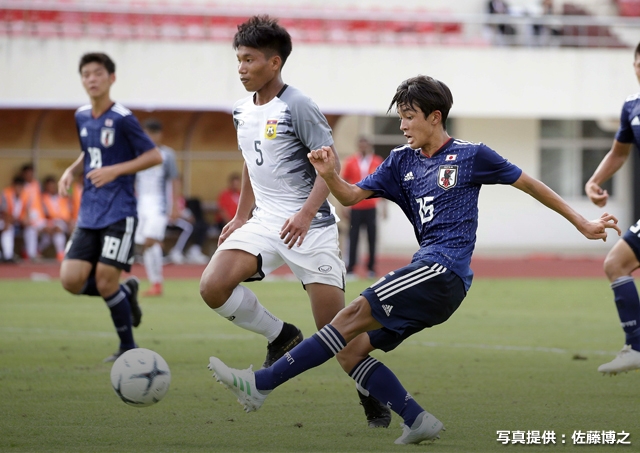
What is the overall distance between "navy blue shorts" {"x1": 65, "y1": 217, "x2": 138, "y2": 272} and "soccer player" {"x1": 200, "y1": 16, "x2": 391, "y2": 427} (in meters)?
1.80

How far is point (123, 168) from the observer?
25.8ft

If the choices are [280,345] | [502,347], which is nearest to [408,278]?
[280,345]

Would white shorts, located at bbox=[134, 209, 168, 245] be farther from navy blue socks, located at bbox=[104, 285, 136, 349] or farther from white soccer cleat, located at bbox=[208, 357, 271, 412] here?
white soccer cleat, located at bbox=[208, 357, 271, 412]

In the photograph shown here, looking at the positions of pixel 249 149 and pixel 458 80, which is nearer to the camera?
pixel 249 149

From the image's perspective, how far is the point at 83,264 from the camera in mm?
7719

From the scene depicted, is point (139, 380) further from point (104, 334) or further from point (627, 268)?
point (104, 334)

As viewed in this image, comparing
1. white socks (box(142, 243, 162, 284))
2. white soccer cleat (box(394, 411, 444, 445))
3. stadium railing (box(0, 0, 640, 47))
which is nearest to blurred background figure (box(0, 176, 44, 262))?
stadium railing (box(0, 0, 640, 47))

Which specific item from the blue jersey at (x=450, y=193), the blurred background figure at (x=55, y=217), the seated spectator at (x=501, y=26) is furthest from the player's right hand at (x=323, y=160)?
the seated spectator at (x=501, y=26)

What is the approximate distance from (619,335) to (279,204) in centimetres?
527

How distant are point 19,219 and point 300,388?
47.3ft

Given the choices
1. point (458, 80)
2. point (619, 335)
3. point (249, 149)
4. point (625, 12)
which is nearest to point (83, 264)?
point (249, 149)

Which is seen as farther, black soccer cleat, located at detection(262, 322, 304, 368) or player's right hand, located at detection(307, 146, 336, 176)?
black soccer cleat, located at detection(262, 322, 304, 368)

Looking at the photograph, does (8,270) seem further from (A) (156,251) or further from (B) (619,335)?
(B) (619,335)

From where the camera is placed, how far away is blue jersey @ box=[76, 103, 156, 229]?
7.90m
